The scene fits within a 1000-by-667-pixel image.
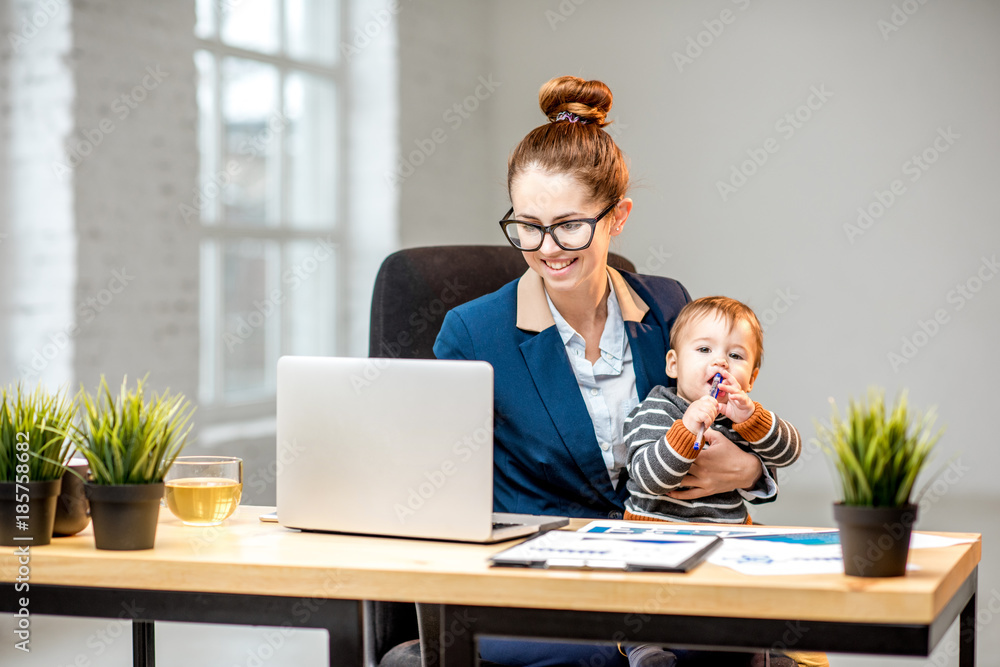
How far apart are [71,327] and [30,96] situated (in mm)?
850

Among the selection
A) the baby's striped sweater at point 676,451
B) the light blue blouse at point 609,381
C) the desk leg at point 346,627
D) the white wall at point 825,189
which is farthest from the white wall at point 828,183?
the desk leg at point 346,627

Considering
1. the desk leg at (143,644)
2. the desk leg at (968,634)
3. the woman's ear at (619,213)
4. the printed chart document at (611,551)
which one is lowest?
the desk leg at (143,644)

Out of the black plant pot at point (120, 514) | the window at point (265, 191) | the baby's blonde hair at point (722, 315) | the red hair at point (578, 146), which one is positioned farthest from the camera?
the window at point (265, 191)

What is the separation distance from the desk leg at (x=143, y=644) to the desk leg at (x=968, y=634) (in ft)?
3.92

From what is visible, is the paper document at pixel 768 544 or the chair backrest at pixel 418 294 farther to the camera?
the chair backrest at pixel 418 294

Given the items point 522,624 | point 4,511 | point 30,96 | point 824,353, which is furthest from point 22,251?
point 824,353

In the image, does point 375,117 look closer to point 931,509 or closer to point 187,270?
point 187,270

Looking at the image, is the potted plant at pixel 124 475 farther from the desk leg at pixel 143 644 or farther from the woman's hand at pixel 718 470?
the woman's hand at pixel 718 470

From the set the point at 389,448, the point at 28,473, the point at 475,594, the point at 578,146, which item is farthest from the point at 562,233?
the point at 28,473

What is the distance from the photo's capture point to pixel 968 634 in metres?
1.30

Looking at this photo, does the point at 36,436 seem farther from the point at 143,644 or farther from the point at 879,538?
the point at 879,538

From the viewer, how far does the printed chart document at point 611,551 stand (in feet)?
3.66

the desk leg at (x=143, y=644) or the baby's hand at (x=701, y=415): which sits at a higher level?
the baby's hand at (x=701, y=415)

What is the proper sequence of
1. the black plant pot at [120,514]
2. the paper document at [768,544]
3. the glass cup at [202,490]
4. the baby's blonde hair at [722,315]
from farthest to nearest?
1. the baby's blonde hair at [722,315]
2. the glass cup at [202,490]
3. the black plant pot at [120,514]
4. the paper document at [768,544]
